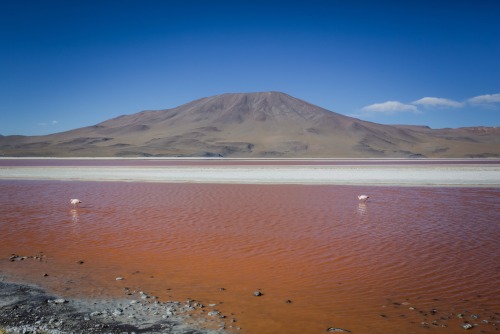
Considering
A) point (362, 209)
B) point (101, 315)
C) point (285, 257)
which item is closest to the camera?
point (101, 315)

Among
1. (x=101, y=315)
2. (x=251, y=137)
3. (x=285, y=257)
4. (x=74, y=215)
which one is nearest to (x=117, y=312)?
(x=101, y=315)

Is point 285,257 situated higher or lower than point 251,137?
lower

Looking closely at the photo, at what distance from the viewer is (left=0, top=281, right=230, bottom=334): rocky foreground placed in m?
4.74

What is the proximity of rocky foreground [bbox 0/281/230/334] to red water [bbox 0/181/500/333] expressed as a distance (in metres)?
0.32

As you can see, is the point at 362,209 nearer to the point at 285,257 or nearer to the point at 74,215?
the point at 285,257

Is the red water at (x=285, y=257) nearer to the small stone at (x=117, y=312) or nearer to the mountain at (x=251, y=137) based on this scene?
the small stone at (x=117, y=312)

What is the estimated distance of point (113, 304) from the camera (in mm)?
5562

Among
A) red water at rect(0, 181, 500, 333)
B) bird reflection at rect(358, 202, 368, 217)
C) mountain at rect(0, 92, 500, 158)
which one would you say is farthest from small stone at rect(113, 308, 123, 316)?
mountain at rect(0, 92, 500, 158)

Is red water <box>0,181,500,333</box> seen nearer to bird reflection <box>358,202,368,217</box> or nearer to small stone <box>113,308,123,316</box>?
bird reflection <box>358,202,368,217</box>

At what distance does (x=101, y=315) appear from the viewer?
203 inches

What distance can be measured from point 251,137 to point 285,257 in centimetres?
12203

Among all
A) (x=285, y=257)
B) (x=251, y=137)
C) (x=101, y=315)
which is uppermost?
(x=251, y=137)

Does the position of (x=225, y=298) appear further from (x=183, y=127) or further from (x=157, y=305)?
(x=183, y=127)

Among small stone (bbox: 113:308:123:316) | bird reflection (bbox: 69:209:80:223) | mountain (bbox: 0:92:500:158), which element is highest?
mountain (bbox: 0:92:500:158)
